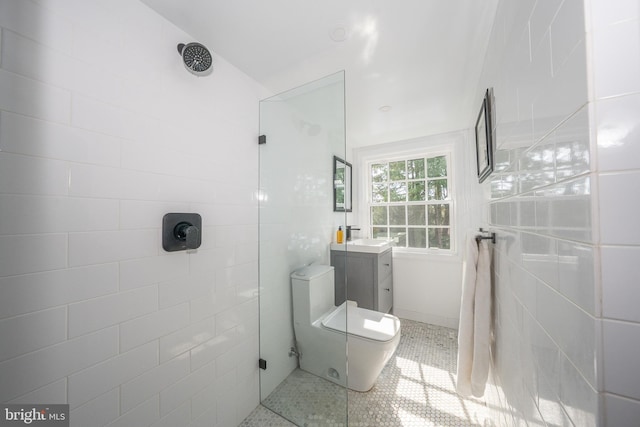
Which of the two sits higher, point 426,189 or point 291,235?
point 426,189

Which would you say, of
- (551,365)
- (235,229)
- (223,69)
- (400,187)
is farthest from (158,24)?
(400,187)

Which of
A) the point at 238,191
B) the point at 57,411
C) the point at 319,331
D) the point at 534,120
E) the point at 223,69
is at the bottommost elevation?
the point at 319,331

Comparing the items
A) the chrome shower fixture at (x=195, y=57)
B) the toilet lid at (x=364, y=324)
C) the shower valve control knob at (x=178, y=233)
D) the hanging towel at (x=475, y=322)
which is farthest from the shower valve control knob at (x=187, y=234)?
the hanging towel at (x=475, y=322)

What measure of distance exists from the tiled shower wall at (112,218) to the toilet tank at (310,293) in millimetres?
443

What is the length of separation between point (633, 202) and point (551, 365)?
1.49 ft

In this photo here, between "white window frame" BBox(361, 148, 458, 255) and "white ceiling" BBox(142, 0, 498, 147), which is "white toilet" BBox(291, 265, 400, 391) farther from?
"white ceiling" BBox(142, 0, 498, 147)

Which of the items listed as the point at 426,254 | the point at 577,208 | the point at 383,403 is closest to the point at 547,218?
the point at 577,208

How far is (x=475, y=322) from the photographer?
3.94ft

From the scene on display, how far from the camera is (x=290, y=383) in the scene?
5.34 feet

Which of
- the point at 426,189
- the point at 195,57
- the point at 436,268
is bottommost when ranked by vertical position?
the point at 436,268

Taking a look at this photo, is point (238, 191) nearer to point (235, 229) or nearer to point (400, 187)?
point (235, 229)

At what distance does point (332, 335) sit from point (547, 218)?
131cm

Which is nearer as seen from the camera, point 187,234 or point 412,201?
point 187,234

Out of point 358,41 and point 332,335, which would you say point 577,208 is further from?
point 332,335
